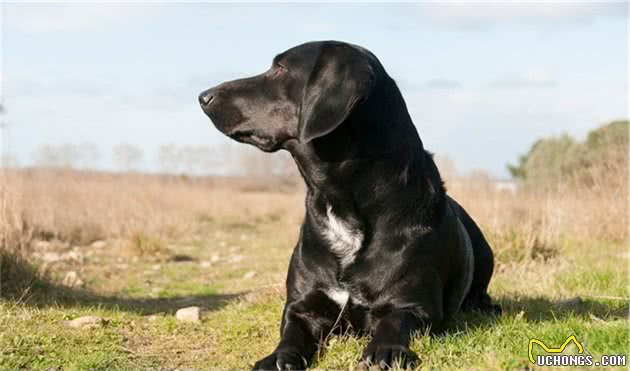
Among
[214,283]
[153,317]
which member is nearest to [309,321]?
[153,317]

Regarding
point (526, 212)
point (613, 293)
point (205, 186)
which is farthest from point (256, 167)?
point (613, 293)

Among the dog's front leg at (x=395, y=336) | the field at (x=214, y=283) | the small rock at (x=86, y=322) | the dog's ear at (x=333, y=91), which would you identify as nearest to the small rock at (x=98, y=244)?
the field at (x=214, y=283)

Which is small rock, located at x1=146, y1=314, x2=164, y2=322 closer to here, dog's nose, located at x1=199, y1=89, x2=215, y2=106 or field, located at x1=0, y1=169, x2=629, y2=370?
field, located at x1=0, y1=169, x2=629, y2=370

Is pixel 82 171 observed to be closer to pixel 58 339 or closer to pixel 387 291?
pixel 58 339

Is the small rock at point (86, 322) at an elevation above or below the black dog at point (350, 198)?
below

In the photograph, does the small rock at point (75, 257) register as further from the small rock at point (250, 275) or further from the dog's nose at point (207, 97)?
the dog's nose at point (207, 97)

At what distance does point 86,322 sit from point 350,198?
94.6 inches

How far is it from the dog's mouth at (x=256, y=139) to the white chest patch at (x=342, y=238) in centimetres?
49

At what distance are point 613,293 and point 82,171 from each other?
16.0 meters

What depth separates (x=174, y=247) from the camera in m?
15.0

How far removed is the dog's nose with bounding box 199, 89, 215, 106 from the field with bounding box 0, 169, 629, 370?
1.54 meters

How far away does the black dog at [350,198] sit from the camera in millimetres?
4113

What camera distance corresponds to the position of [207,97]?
4.34m

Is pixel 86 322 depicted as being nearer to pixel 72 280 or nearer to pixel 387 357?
pixel 387 357
